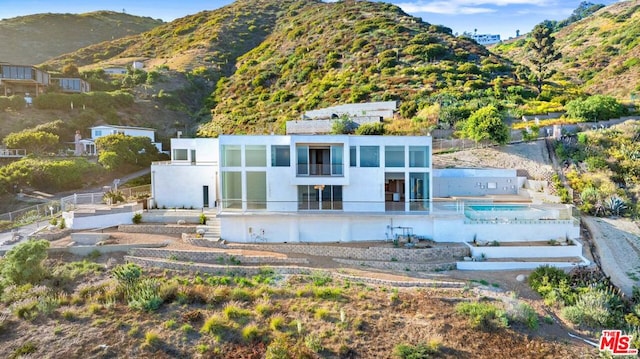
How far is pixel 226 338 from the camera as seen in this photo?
13.3m

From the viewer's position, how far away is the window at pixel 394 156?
20.2 m

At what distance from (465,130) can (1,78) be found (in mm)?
52558

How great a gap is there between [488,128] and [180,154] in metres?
21.7

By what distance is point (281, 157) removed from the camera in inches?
794

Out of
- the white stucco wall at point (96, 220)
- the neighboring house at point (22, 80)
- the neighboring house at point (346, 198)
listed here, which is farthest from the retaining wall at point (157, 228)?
the neighboring house at point (22, 80)

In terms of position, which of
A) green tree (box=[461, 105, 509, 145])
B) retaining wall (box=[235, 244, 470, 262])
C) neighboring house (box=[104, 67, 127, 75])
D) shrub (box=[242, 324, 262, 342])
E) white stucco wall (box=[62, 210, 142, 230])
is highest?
neighboring house (box=[104, 67, 127, 75])

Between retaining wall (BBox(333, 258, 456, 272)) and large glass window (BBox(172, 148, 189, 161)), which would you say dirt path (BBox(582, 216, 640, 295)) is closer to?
retaining wall (BBox(333, 258, 456, 272))

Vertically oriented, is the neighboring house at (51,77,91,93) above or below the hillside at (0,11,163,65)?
below

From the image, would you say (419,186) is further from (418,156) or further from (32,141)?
(32,141)

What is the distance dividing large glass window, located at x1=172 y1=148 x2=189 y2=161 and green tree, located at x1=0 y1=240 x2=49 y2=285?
37.2ft

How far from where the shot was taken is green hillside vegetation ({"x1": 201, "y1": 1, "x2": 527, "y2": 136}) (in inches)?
1693

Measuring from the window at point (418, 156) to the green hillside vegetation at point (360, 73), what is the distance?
13.0 meters

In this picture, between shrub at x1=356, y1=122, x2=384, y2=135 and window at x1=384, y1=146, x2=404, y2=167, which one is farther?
shrub at x1=356, y1=122, x2=384, y2=135

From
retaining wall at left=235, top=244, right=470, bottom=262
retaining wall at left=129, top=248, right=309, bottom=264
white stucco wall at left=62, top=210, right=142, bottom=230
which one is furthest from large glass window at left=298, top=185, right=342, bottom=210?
white stucco wall at left=62, top=210, right=142, bottom=230
